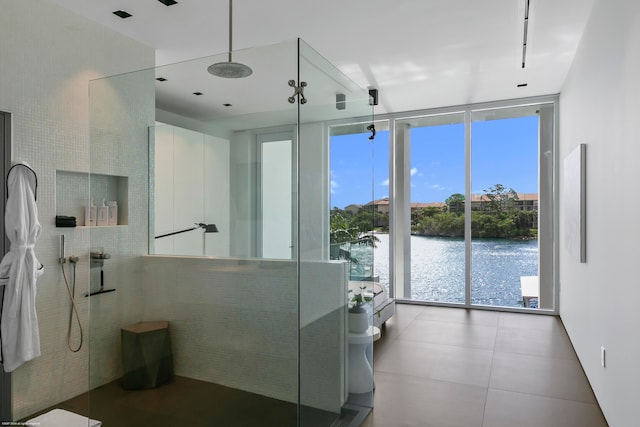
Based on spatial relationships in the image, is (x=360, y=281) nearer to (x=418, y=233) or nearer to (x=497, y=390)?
(x=497, y=390)

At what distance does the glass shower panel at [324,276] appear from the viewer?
2178 millimetres

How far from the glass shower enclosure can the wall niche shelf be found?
0.02 m

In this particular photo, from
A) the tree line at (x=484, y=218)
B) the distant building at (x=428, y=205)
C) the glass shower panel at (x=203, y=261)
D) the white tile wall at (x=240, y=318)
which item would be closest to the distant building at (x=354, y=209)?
the white tile wall at (x=240, y=318)

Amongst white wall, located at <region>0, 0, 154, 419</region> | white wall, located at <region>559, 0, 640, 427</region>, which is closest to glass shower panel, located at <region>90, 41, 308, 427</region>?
white wall, located at <region>0, 0, 154, 419</region>

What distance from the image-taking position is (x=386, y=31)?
362cm

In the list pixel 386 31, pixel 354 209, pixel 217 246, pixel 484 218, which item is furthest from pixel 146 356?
pixel 484 218

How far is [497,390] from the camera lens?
10.8ft

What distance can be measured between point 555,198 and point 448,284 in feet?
6.09

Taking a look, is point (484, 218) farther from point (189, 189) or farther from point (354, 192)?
point (189, 189)

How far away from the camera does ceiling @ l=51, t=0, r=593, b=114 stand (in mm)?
3162

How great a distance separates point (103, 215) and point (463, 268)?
16.8ft

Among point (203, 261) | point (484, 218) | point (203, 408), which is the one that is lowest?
point (203, 408)

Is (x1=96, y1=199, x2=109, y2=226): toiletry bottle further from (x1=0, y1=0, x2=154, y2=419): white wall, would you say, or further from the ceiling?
the ceiling

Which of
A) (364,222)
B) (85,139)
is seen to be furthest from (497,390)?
(85,139)
